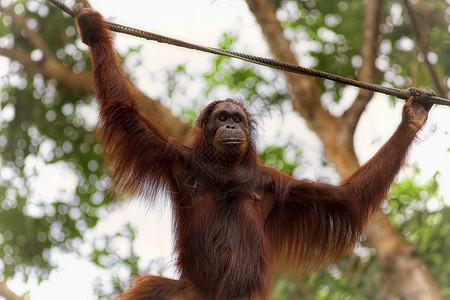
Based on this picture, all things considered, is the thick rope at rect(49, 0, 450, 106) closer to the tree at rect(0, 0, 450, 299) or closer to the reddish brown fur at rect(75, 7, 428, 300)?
the reddish brown fur at rect(75, 7, 428, 300)

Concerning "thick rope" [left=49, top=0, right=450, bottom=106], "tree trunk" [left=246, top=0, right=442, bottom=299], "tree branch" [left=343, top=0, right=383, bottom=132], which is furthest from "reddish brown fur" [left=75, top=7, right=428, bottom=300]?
"tree branch" [left=343, top=0, right=383, bottom=132]

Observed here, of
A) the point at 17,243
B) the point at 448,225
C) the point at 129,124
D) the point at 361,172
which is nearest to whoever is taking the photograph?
the point at 129,124

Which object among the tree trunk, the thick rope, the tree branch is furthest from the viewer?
the tree branch

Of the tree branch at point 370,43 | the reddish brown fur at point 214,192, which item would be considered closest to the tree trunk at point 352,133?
the tree branch at point 370,43

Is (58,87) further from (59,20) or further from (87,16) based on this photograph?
(87,16)

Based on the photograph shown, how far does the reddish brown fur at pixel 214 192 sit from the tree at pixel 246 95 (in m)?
3.06

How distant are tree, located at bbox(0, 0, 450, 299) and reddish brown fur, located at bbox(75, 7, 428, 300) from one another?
3.06 m

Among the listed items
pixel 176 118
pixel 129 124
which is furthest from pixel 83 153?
Result: pixel 129 124

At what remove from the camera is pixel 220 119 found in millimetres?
4922

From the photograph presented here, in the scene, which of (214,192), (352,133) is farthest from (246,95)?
(214,192)

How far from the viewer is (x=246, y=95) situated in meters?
8.87

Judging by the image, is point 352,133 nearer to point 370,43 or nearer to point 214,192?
point 370,43

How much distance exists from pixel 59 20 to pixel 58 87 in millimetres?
1036

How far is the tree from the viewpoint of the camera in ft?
27.9
